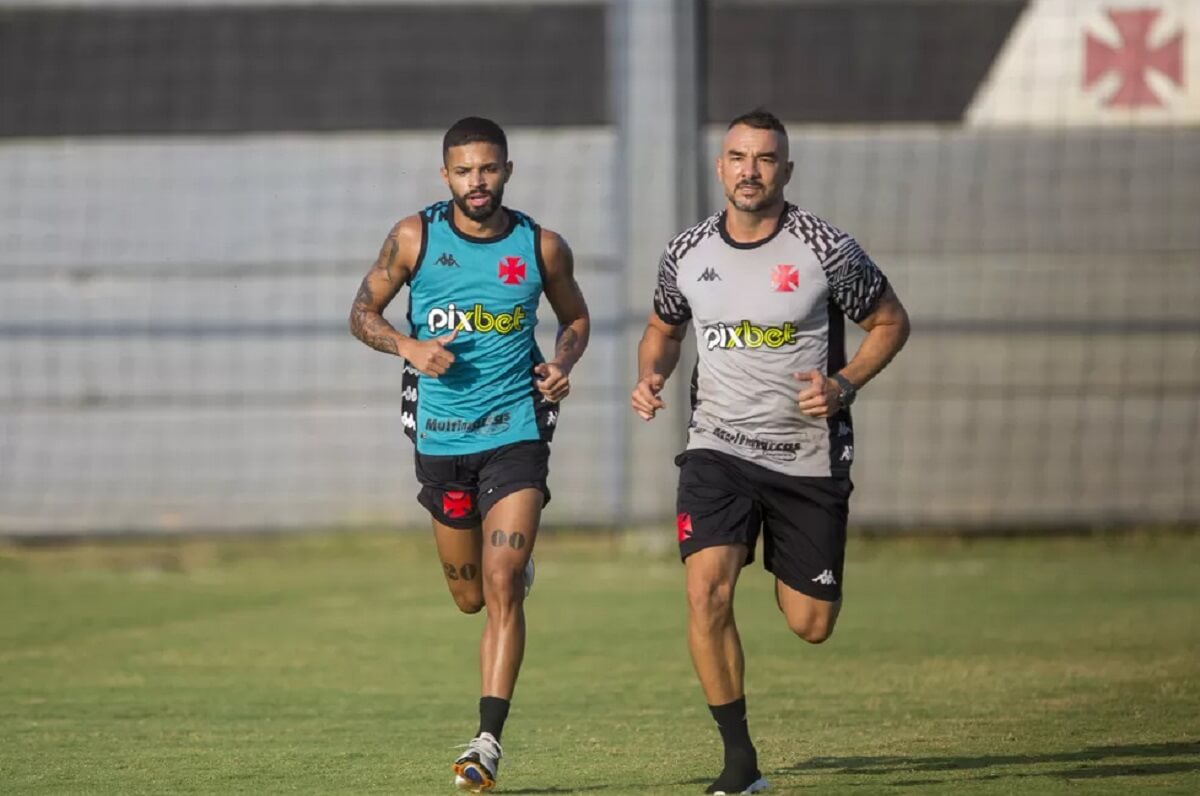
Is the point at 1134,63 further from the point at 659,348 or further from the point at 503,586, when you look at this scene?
the point at 503,586

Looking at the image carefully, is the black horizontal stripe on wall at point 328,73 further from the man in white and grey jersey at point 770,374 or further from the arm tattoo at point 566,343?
the man in white and grey jersey at point 770,374

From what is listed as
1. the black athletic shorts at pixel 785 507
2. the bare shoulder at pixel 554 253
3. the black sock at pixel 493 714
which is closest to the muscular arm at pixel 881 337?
the black athletic shorts at pixel 785 507

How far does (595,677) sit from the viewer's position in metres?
10.3

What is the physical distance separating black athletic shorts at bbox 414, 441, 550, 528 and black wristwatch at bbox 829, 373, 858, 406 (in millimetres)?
1149

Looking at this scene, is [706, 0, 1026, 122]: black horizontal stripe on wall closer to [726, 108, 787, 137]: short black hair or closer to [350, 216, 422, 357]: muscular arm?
[350, 216, 422, 357]: muscular arm

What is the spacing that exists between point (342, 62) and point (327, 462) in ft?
11.1

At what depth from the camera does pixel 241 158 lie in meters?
17.3

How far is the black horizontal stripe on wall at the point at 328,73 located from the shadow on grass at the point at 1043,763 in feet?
34.4

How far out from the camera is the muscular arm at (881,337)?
7277 mm

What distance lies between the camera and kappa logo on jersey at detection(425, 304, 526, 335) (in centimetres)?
768

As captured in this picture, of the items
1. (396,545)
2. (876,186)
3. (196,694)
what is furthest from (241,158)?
(196,694)

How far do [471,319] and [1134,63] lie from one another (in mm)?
10977

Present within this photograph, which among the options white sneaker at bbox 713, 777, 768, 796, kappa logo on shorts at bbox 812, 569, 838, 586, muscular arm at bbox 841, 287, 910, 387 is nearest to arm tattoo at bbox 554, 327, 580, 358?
muscular arm at bbox 841, 287, 910, 387

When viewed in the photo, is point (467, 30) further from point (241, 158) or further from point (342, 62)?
point (241, 158)
